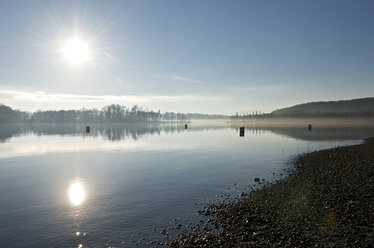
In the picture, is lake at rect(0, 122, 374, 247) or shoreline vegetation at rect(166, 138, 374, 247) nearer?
shoreline vegetation at rect(166, 138, 374, 247)

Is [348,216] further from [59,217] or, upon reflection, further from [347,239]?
[59,217]

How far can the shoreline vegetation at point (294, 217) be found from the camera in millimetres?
11367

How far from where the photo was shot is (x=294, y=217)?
46.0ft

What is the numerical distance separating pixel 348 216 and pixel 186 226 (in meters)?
9.48

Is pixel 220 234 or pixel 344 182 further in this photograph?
pixel 344 182

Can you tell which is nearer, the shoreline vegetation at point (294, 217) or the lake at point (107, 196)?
the shoreline vegetation at point (294, 217)

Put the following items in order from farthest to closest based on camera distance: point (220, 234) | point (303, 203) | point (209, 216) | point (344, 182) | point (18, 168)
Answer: point (18, 168) → point (344, 182) → point (303, 203) → point (209, 216) → point (220, 234)

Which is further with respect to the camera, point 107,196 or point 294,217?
point 107,196

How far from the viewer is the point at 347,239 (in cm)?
1123

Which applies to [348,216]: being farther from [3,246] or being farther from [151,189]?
[3,246]

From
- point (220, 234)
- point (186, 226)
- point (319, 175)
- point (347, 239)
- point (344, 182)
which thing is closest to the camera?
point (347, 239)

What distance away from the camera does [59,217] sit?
1500 cm

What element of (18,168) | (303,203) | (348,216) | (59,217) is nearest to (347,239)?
(348,216)

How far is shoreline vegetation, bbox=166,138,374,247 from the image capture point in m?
11.4
